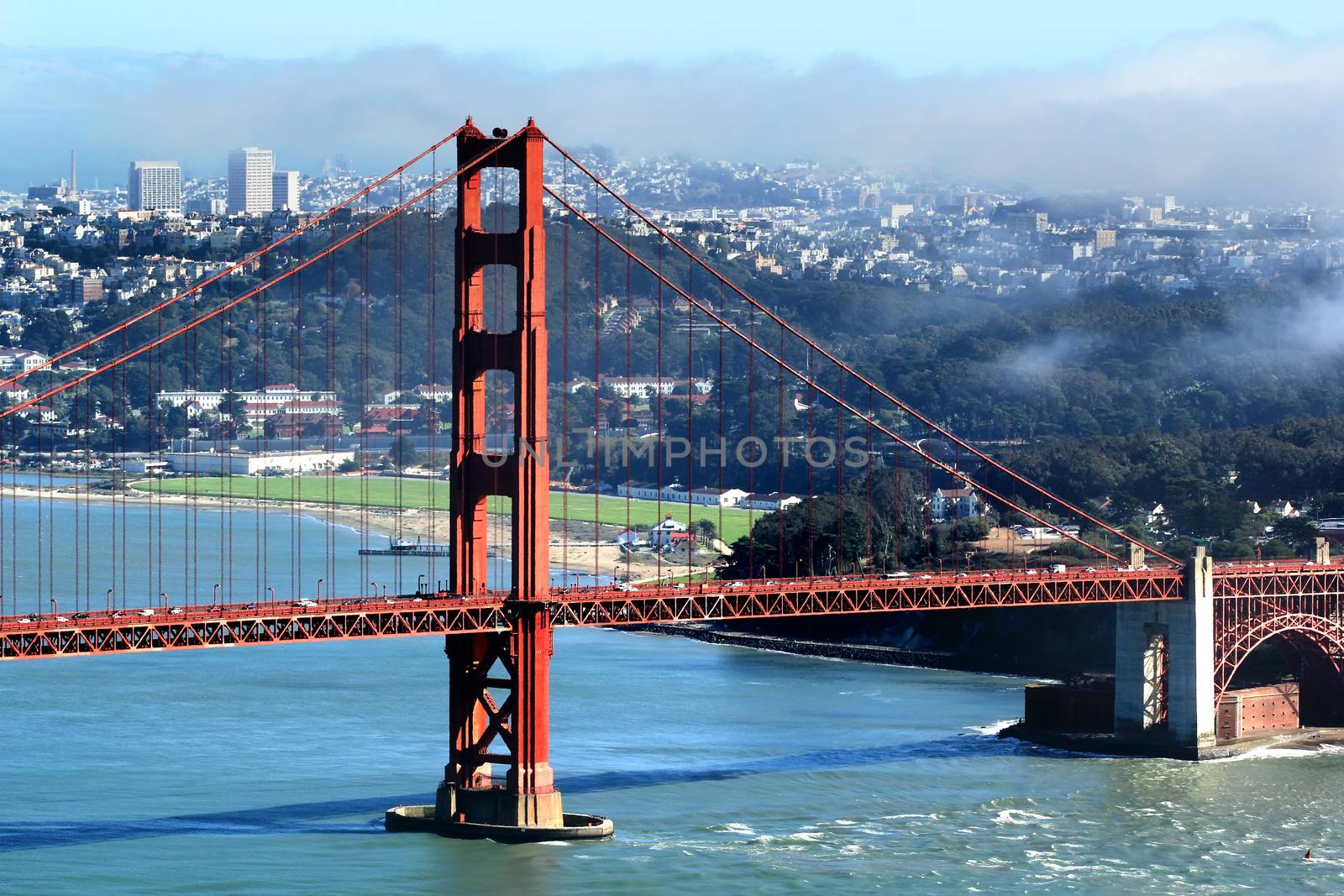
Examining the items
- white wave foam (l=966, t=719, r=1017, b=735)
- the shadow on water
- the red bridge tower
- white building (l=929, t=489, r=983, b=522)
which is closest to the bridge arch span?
white wave foam (l=966, t=719, r=1017, b=735)

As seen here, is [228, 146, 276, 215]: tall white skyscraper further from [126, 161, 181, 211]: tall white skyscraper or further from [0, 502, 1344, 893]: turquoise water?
[0, 502, 1344, 893]: turquoise water

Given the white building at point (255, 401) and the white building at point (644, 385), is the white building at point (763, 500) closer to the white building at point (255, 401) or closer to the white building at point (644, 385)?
→ the white building at point (255, 401)

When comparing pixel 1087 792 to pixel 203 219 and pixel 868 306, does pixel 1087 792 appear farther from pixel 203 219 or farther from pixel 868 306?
pixel 203 219

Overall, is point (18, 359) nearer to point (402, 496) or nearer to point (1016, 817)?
point (402, 496)

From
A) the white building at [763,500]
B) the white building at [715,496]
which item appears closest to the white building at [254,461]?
the white building at [715,496]

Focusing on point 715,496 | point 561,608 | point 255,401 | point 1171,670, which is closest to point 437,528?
point 715,496

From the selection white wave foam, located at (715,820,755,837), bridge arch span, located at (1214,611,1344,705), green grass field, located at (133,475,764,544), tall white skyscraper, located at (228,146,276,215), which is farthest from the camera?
tall white skyscraper, located at (228,146,276,215)
